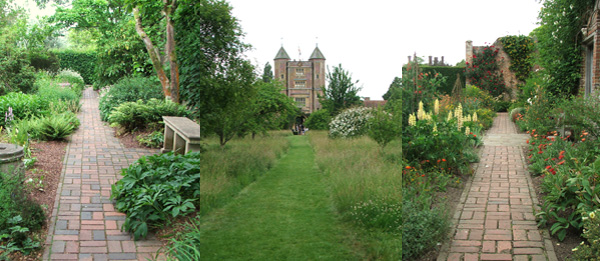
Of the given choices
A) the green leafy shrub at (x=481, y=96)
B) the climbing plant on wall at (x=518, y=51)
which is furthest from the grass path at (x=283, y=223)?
the climbing plant on wall at (x=518, y=51)

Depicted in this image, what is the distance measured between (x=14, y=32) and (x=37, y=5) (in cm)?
157

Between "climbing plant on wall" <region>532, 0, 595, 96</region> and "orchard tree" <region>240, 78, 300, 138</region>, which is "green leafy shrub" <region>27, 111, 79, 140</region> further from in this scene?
"climbing plant on wall" <region>532, 0, 595, 96</region>

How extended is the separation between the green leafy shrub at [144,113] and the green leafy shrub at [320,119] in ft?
18.5

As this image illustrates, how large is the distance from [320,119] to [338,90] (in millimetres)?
93

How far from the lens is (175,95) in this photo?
6.78 metres

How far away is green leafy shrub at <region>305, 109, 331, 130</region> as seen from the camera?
1111 mm

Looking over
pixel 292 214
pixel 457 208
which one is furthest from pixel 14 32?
pixel 292 214

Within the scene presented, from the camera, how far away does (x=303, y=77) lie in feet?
3.58

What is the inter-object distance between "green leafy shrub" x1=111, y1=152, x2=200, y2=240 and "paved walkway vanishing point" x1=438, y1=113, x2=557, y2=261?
1.93 meters

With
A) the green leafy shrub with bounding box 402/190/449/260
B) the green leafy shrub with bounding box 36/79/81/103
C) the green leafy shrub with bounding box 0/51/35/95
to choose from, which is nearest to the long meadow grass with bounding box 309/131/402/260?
the green leafy shrub with bounding box 402/190/449/260

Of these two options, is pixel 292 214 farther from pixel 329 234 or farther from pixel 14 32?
pixel 14 32

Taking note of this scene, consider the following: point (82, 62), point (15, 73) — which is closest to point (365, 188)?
point (15, 73)

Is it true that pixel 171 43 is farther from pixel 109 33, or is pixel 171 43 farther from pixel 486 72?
pixel 486 72

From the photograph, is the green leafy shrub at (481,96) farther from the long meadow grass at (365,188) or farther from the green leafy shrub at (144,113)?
the long meadow grass at (365,188)
